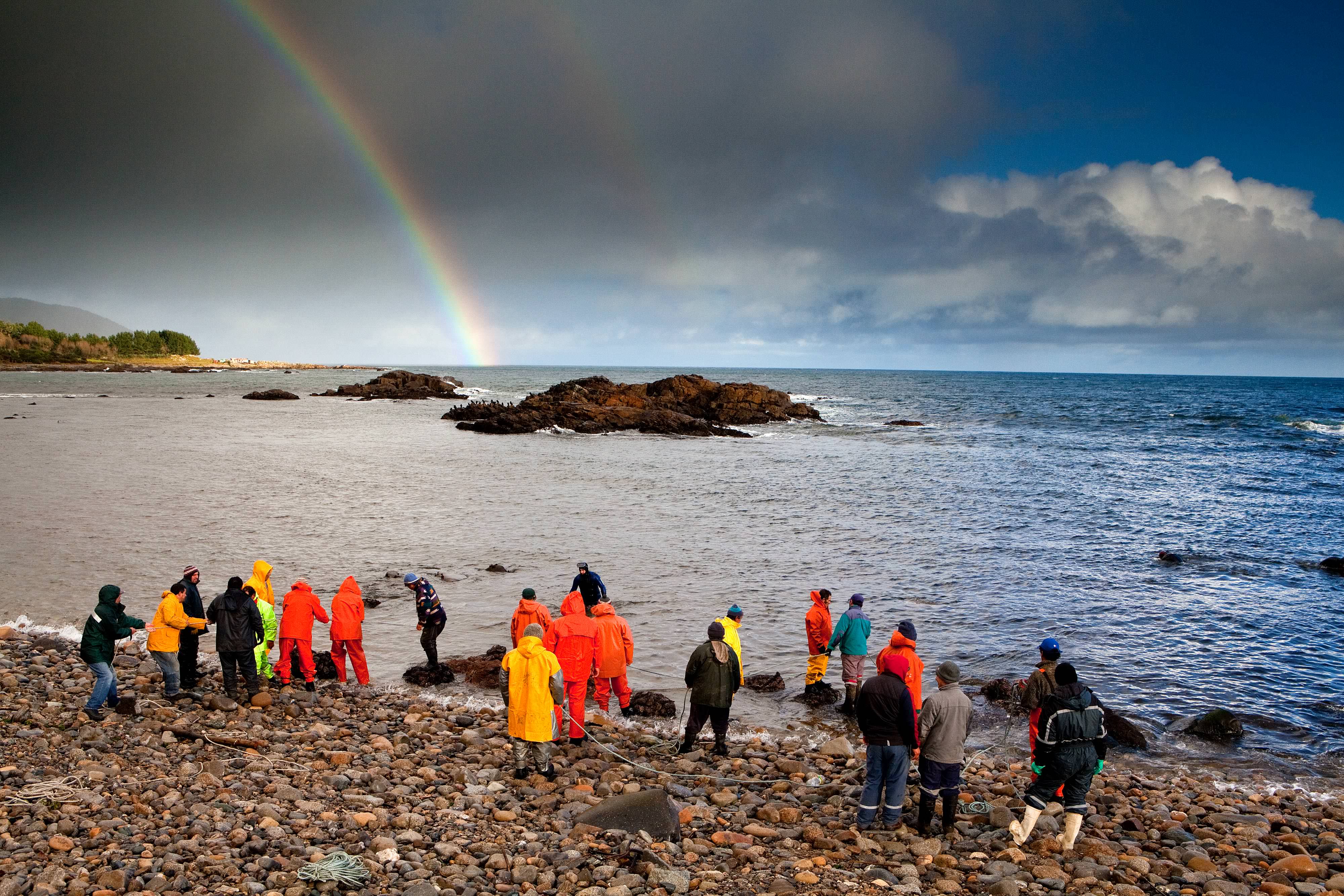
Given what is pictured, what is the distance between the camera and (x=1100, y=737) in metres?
8.54

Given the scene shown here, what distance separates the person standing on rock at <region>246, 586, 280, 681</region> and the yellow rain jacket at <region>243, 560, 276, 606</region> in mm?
54

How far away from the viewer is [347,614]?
1330 centimetres

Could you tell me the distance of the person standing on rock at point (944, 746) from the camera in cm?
879

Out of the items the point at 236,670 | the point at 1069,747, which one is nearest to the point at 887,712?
the point at 1069,747

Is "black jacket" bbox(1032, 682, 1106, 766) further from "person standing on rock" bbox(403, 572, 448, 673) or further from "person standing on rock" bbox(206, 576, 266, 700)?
"person standing on rock" bbox(206, 576, 266, 700)

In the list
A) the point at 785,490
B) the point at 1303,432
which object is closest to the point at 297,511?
the point at 785,490

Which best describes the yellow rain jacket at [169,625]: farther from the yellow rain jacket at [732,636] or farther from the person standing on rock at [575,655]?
the yellow rain jacket at [732,636]

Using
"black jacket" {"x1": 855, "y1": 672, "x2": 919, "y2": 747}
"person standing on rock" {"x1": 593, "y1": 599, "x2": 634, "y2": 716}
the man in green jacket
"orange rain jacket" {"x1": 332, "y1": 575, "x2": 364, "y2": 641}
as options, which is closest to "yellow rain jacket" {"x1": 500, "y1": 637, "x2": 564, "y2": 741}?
"person standing on rock" {"x1": 593, "y1": 599, "x2": 634, "y2": 716}

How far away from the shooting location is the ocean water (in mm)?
15891

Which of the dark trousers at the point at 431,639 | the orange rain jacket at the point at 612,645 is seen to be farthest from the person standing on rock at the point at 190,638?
the orange rain jacket at the point at 612,645

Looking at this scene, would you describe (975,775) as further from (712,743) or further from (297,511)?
(297,511)

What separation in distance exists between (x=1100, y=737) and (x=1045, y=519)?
2514cm

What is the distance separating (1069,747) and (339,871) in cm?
770

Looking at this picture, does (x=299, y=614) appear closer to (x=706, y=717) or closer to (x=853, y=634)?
(x=706, y=717)
